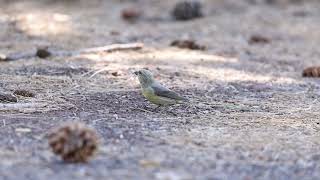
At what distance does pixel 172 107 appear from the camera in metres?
5.77

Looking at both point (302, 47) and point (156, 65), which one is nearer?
point (156, 65)

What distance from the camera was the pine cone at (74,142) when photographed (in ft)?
12.5

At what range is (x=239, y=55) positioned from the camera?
30.2 ft

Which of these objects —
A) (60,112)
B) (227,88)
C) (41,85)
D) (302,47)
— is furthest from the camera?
(302,47)

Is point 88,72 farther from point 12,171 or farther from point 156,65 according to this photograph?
point 12,171

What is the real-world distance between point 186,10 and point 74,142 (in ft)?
28.0

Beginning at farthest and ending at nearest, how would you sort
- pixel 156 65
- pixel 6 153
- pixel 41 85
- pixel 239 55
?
pixel 239 55, pixel 156 65, pixel 41 85, pixel 6 153

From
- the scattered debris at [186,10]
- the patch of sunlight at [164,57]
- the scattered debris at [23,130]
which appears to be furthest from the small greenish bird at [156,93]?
the scattered debris at [186,10]

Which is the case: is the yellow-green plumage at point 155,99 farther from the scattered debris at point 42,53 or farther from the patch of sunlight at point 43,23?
the patch of sunlight at point 43,23

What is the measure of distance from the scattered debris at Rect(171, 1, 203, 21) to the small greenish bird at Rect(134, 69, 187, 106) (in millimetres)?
6723

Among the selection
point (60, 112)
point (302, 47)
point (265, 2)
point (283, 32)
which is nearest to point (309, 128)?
point (60, 112)

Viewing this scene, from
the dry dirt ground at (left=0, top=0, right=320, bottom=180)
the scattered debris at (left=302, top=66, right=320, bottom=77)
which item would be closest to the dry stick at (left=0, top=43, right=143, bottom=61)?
the dry dirt ground at (left=0, top=0, right=320, bottom=180)

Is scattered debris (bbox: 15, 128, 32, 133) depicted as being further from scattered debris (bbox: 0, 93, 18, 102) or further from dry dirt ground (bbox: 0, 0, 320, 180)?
scattered debris (bbox: 0, 93, 18, 102)

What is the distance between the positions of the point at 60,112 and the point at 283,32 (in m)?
6.94
